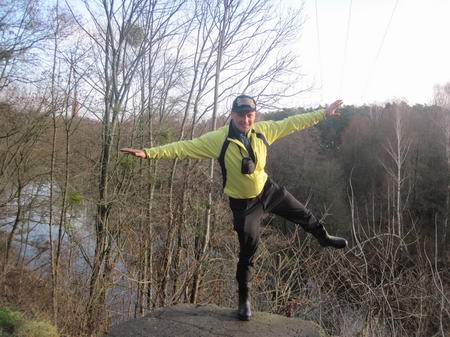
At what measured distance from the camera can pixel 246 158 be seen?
396 centimetres

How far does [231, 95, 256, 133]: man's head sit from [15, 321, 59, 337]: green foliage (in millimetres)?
7757

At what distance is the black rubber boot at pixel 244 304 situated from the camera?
448cm

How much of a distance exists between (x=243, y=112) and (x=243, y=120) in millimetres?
84

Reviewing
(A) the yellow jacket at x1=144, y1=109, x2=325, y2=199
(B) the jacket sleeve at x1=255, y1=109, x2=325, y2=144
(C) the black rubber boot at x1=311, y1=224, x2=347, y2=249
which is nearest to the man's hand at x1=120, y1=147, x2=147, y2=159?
(A) the yellow jacket at x1=144, y1=109, x2=325, y2=199

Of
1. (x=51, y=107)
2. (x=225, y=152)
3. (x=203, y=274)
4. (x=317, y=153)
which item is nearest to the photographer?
(x=225, y=152)

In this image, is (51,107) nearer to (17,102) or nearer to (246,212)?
(17,102)

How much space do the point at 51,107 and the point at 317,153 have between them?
2105cm

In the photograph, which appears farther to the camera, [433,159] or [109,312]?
[433,159]

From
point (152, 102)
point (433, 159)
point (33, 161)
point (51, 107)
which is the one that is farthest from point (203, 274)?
point (433, 159)

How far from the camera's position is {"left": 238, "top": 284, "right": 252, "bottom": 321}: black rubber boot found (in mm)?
4480

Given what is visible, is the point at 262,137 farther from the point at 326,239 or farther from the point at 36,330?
the point at 36,330

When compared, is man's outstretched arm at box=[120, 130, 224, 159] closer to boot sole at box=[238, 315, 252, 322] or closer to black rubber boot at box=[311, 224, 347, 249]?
black rubber boot at box=[311, 224, 347, 249]

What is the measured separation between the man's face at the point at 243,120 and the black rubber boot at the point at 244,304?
1795mm

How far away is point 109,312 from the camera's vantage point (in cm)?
1084
